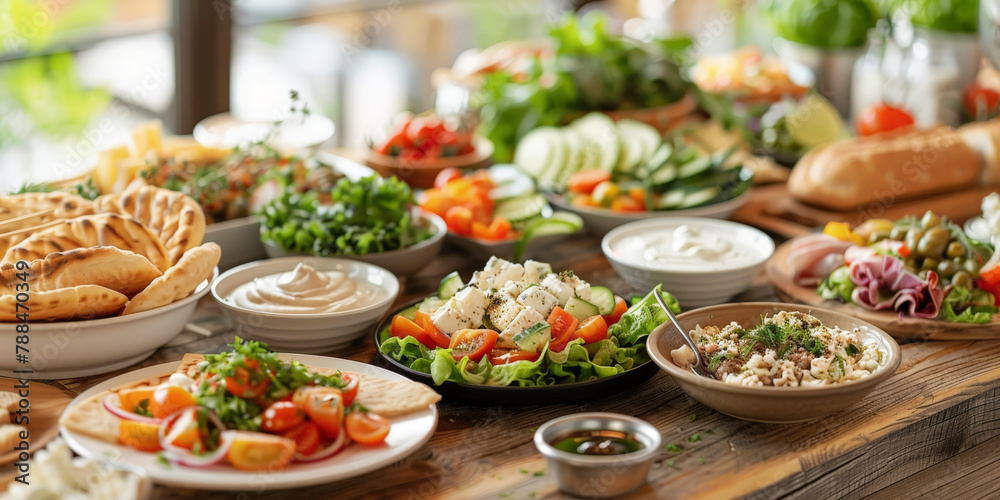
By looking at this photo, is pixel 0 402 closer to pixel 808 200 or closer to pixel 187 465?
pixel 187 465

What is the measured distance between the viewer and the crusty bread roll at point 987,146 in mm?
3926

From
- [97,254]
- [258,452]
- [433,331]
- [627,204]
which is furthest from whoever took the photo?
[627,204]

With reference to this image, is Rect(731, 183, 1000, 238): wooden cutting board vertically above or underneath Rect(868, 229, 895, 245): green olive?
underneath

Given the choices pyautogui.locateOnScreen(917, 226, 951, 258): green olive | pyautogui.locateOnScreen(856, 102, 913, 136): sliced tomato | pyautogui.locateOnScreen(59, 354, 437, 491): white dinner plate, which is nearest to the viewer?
pyautogui.locateOnScreen(59, 354, 437, 491): white dinner plate

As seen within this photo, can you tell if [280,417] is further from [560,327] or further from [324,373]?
[560,327]

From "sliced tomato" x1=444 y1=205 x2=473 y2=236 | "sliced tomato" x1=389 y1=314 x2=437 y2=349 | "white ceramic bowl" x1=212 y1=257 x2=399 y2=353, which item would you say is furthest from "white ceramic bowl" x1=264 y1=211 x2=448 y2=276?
"sliced tomato" x1=389 y1=314 x2=437 y2=349

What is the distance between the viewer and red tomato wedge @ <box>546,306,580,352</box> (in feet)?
7.27

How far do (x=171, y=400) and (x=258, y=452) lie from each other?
0.87 feet

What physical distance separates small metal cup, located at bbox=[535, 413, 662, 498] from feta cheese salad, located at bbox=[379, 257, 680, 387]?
0.93ft

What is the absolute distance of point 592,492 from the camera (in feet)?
5.92

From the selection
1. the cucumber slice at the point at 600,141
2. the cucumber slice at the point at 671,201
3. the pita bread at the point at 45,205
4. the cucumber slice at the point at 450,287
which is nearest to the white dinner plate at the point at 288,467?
the cucumber slice at the point at 450,287

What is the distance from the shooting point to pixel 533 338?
7.18ft

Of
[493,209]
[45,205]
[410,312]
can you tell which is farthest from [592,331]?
[45,205]

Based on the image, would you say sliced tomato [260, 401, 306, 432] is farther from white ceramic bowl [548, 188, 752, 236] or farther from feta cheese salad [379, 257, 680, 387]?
white ceramic bowl [548, 188, 752, 236]
